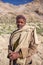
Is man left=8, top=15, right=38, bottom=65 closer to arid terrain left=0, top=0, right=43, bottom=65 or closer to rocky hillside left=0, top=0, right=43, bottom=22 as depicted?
arid terrain left=0, top=0, right=43, bottom=65

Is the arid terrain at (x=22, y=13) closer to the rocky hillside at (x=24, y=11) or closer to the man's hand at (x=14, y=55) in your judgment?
the rocky hillside at (x=24, y=11)

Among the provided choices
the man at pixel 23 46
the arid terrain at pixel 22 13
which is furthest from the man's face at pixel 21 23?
the arid terrain at pixel 22 13

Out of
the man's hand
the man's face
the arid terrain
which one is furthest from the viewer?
the arid terrain

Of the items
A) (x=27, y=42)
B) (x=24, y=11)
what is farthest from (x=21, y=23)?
(x=24, y=11)

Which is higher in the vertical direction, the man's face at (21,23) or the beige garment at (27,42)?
the man's face at (21,23)

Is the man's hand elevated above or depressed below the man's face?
below

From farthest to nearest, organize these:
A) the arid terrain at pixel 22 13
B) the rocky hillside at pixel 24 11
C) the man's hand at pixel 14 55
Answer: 1. the rocky hillside at pixel 24 11
2. the arid terrain at pixel 22 13
3. the man's hand at pixel 14 55

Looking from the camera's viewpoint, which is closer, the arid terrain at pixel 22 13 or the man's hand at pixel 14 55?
the man's hand at pixel 14 55

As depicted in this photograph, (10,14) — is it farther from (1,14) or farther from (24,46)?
(24,46)

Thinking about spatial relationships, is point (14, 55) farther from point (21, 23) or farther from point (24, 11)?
point (24, 11)

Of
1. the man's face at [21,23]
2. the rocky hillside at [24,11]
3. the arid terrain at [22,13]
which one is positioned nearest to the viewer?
the man's face at [21,23]

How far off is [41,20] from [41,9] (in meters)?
1.61

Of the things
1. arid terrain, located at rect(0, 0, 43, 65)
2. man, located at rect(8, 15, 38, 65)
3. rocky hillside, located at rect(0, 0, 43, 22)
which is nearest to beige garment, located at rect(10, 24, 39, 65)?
man, located at rect(8, 15, 38, 65)

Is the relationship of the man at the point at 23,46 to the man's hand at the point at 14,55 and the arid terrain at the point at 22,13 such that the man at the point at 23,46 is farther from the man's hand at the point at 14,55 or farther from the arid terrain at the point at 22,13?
the arid terrain at the point at 22,13
